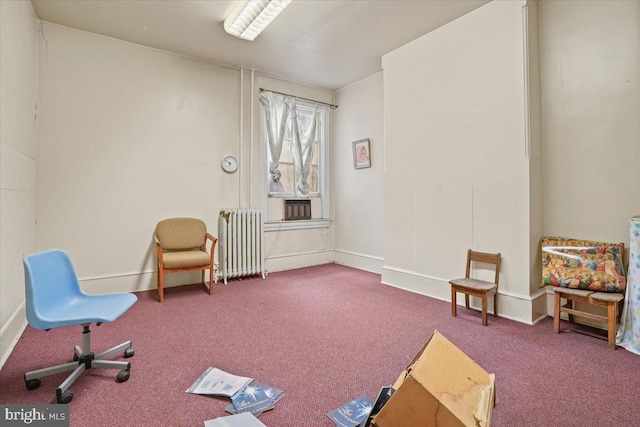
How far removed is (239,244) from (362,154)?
2354 millimetres

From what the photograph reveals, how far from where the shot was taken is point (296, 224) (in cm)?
529

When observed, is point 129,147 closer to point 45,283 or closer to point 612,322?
point 45,283

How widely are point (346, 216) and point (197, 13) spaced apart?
3.50m

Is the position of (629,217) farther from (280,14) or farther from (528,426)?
(280,14)

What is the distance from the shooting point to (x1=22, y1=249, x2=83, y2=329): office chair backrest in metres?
1.79

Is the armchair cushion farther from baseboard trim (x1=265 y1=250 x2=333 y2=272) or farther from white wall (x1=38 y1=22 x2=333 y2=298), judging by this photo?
baseboard trim (x1=265 y1=250 x2=333 y2=272)

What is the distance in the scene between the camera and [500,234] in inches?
123

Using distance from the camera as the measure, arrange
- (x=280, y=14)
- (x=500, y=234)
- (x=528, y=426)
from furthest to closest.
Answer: (x=280, y=14)
(x=500, y=234)
(x=528, y=426)

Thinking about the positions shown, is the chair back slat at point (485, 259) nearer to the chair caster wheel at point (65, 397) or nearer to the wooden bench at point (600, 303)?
the wooden bench at point (600, 303)

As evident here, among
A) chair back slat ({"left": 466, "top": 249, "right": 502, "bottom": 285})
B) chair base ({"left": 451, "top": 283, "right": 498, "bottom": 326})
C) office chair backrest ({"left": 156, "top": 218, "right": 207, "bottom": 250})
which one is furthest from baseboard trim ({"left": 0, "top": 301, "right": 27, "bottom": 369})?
chair back slat ({"left": 466, "top": 249, "right": 502, "bottom": 285})

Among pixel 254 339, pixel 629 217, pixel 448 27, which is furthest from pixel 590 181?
pixel 254 339

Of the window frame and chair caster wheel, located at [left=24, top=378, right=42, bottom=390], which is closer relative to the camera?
chair caster wheel, located at [left=24, top=378, right=42, bottom=390]

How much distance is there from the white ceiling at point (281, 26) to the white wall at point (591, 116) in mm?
872

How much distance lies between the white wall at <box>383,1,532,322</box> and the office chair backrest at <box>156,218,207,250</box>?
248 centimetres
